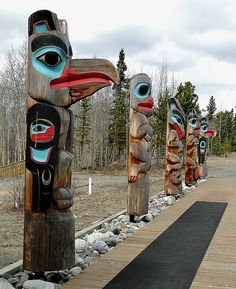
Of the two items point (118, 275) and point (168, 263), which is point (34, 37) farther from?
point (168, 263)

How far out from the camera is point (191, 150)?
1622cm

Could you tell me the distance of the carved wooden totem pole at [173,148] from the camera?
1286 centimetres

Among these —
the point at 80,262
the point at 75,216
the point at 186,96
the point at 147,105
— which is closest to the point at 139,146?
the point at 147,105

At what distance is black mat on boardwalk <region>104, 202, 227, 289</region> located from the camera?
4719mm

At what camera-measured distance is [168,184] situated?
13094mm

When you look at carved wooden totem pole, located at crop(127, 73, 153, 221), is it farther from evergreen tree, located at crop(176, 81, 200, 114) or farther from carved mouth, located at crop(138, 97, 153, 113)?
evergreen tree, located at crop(176, 81, 200, 114)

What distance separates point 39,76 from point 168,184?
9083mm

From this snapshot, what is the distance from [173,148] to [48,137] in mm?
8723

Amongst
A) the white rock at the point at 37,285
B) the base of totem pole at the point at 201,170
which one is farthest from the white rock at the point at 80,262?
the base of totem pole at the point at 201,170

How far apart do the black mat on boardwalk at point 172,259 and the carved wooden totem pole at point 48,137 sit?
85 centimetres

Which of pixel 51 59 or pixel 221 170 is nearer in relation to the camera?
pixel 51 59

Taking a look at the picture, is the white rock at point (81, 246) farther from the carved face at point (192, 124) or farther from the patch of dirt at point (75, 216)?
the carved face at point (192, 124)

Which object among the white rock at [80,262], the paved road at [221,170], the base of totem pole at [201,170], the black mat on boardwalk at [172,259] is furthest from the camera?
the paved road at [221,170]

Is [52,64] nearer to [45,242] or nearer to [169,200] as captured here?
[45,242]
